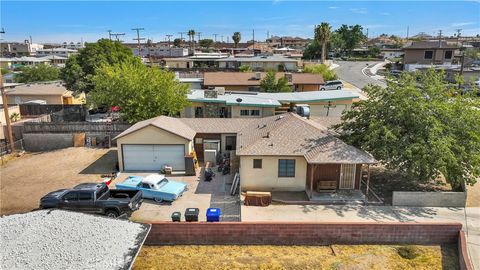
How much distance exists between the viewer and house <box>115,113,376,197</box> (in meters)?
20.2

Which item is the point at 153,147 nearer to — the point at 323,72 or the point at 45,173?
the point at 45,173

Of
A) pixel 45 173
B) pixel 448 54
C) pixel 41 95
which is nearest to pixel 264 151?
pixel 45 173

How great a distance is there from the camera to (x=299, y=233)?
1631cm

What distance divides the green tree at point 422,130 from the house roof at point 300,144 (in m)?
1.16

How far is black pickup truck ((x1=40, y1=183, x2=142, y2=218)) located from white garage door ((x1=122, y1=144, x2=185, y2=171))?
6.59 meters

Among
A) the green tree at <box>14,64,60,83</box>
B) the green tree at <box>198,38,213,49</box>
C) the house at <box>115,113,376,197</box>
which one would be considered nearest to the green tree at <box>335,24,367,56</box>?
the green tree at <box>198,38,213,49</box>

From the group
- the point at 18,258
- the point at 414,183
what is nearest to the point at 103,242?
the point at 18,258

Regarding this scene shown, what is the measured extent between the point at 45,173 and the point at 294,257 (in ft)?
61.5

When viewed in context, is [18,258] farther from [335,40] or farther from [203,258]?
[335,40]

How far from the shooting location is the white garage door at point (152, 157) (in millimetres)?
24750

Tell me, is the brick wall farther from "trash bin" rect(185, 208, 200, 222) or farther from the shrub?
"trash bin" rect(185, 208, 200, 222)

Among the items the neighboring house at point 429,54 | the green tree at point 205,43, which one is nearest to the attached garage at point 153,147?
the neighboring house at point 429,54

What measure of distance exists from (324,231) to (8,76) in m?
82.5

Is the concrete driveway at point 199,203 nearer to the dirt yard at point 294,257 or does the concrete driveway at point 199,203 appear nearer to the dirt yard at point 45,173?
the dirt yard at point 294,257
